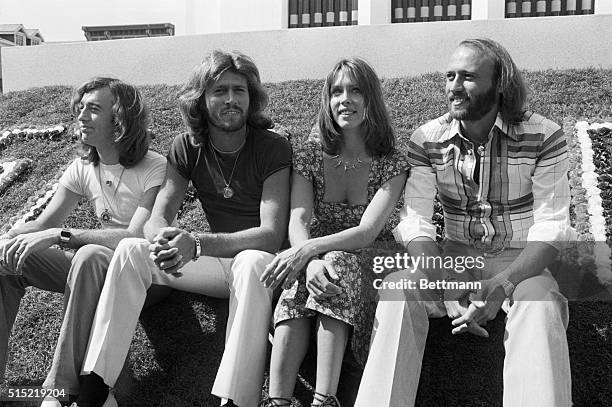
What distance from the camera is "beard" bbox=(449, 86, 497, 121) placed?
3.49 meters

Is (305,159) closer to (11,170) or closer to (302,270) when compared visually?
(302,270)

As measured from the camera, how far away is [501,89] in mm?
3529

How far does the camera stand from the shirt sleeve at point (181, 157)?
381 centimetres

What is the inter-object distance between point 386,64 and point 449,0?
2.49m

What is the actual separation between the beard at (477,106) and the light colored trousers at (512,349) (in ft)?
2.81

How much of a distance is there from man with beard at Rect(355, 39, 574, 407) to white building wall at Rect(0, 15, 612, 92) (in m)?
4.83

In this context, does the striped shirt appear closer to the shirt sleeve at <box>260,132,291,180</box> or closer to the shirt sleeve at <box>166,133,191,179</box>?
the shirt sleeve at <box>260,132,291,180</box>

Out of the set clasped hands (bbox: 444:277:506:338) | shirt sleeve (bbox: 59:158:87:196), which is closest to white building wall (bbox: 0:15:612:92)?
shirt sleeve (bbox: 59:158:87:196)

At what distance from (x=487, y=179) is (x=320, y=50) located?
552 centimetres

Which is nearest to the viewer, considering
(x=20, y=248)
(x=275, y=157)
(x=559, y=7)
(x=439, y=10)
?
(x=20, y=248)

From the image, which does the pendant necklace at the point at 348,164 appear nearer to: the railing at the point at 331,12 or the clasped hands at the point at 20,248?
the clasped hands at the point at 20,248

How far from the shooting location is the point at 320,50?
28.7ft

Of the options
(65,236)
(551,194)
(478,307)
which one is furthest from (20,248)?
(551,194)

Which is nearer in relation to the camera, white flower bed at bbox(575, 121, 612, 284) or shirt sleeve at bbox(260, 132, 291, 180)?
shirt sleeve at bbox(260, 132, 291, 180)
